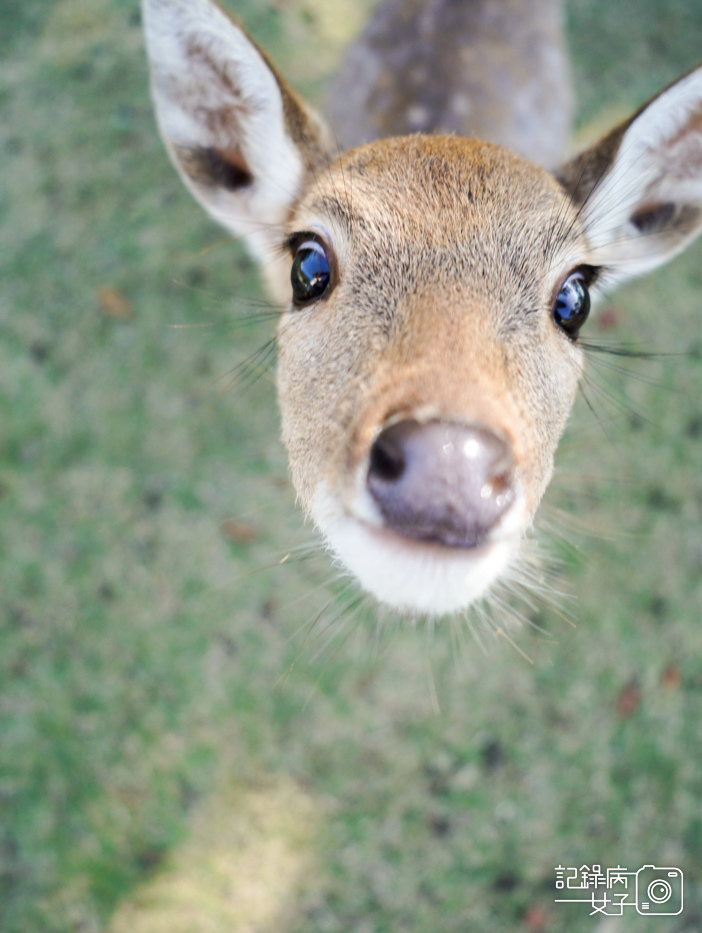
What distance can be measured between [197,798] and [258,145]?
352 centimetres

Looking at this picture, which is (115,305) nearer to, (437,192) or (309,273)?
(309,273)

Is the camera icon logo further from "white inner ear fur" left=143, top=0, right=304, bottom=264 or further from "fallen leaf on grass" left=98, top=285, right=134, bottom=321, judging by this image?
"fallen leaf on grass" left=98, top=285, right=134, bottom=321

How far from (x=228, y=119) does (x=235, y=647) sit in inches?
119

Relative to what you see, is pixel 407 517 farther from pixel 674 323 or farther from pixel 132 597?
pixel 674 323

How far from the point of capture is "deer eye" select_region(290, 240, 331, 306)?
2182mm

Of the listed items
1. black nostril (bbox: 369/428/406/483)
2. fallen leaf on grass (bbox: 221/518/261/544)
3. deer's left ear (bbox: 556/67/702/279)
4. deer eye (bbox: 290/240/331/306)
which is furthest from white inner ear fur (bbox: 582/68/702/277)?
fallen leaf on grass (bbox: 221/518/261/544)

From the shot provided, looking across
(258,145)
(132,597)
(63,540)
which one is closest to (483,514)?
(258,145)

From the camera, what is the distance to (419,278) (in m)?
1.95

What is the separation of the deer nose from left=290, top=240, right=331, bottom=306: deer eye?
80 centimetres

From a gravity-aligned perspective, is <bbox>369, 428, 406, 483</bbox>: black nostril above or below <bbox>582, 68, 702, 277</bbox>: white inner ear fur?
below

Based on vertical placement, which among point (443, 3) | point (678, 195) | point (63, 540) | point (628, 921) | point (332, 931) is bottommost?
point (332, 931)

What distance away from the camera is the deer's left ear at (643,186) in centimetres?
234

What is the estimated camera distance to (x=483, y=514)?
1556mm

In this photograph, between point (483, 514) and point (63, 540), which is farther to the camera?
point (63, 540)
